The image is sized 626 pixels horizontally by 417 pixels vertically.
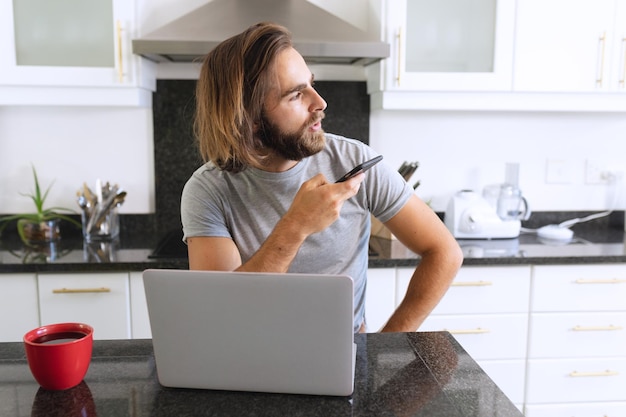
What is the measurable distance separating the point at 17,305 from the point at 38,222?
0.46m

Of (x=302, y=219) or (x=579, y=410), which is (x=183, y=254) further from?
(x=579, y=410)

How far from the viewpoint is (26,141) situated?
8.35 feet

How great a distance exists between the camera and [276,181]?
1.45 meters

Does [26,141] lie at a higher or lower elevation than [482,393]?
higher

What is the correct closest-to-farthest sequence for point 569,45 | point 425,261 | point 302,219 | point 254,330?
1. point 254,330
2. point 302,219
3. point 425,261
4. point 569,45

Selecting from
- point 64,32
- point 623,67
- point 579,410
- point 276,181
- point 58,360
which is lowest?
point 579,410

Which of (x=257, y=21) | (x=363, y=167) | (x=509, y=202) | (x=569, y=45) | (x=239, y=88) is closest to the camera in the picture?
(x=363, y=167)

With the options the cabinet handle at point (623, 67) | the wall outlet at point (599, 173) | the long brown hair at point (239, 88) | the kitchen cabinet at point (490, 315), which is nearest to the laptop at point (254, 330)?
the long brown hair at point (239, 88)

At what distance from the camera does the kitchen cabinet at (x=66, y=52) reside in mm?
2180

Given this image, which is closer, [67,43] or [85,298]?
[85,298]

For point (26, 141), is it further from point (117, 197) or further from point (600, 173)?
point (600, 173)

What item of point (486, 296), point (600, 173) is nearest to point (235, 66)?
point (486, 296)

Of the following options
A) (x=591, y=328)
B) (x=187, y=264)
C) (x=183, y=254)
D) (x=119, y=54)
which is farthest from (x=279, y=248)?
(x=591, y=328)

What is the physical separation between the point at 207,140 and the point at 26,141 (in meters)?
1.44
